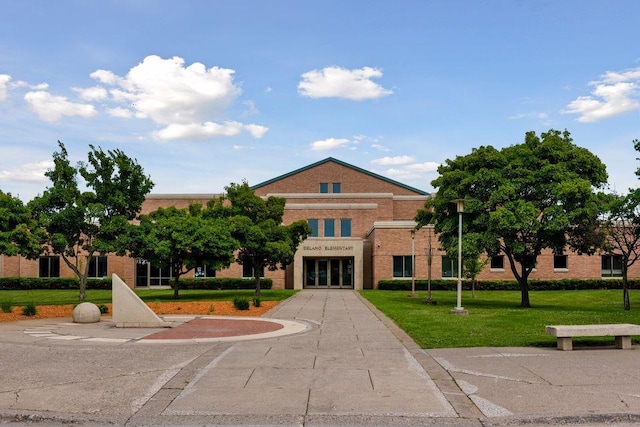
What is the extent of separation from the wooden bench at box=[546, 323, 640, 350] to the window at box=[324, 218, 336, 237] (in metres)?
38.2

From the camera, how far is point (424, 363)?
34.0 ft

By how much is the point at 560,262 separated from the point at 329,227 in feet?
60.2

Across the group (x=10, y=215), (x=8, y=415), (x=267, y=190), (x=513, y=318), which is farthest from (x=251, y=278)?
(x=8, y=415)

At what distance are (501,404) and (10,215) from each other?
21487 mm

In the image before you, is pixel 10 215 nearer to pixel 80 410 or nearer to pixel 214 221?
pixel 214 221

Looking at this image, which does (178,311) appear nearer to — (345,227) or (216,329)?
(216,329)

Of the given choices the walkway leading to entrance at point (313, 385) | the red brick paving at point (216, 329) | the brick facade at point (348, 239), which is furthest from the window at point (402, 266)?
the walkway leading to entrance at point (313, 385)

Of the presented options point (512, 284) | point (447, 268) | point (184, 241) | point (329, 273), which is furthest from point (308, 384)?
point (329, 273)

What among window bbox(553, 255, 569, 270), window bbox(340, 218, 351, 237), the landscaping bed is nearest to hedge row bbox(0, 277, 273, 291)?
window bbox(340, 218, 351, 237)

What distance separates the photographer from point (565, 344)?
11.8 meters

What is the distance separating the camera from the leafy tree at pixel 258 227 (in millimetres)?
31094

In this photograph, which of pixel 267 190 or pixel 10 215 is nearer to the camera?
pixel 10 215

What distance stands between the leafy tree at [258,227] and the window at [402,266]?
44.3ft

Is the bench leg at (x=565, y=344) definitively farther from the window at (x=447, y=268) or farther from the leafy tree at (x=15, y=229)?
the window at (x=447, y=268)
